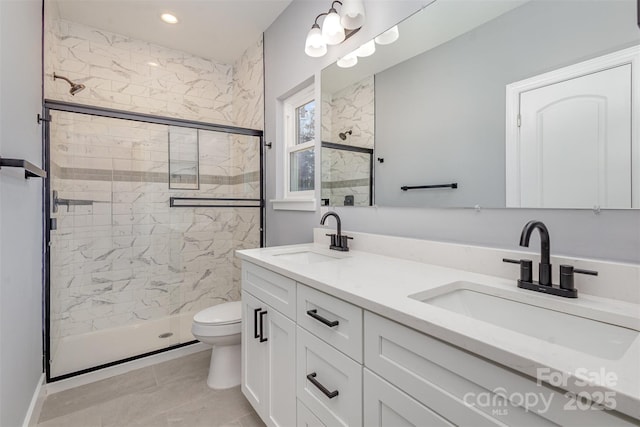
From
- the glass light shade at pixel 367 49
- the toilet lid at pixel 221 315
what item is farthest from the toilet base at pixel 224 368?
the glass light shade at pixel 367 49

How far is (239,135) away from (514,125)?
7.24 ft

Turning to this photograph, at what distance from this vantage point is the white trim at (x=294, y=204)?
2078 mm

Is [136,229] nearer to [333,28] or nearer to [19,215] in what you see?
[19,215]

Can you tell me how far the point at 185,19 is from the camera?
2518 millimetres

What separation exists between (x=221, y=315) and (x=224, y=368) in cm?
33

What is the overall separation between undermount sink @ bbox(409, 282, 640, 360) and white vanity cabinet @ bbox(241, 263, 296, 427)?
22.7 inches

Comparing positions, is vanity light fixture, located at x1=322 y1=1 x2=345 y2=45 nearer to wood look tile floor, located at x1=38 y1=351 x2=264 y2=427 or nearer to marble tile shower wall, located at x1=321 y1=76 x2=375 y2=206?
marble tile shower wall, located at x1=321 y1=76 x2=375 y2=206

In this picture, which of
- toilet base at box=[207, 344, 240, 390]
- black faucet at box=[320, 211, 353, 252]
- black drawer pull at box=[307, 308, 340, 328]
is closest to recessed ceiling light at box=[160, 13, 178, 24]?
black faucet at box=[320, 211, 353, 252]

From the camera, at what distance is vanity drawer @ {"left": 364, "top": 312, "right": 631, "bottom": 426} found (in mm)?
490

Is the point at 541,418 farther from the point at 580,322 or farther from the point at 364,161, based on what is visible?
the point at 364,161

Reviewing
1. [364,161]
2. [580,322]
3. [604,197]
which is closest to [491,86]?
[604,197]

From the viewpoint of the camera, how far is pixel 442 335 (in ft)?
2.05

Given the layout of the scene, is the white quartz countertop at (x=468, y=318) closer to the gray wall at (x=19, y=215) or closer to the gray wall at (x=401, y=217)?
the gray wall at (x=401, y=217)

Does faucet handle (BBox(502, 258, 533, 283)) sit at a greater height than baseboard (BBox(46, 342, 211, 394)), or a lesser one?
greater
